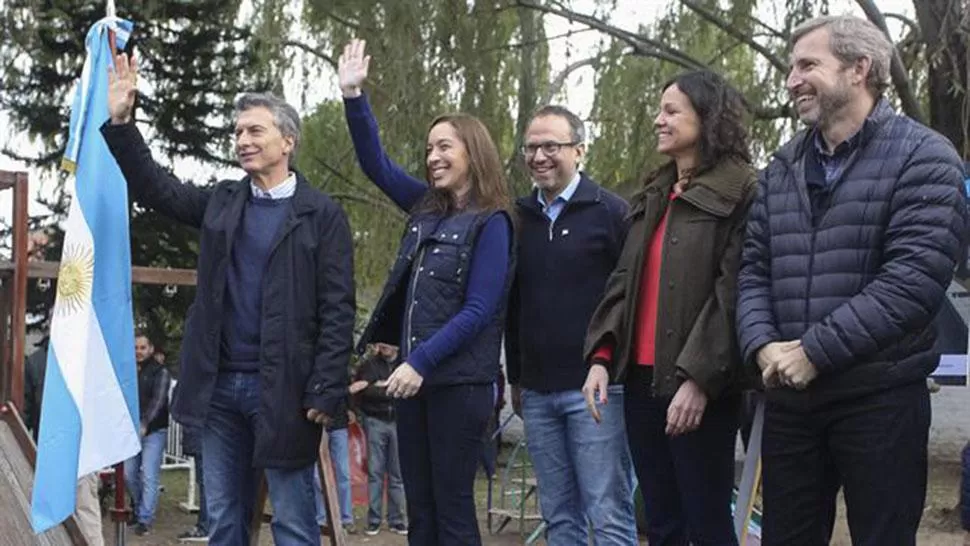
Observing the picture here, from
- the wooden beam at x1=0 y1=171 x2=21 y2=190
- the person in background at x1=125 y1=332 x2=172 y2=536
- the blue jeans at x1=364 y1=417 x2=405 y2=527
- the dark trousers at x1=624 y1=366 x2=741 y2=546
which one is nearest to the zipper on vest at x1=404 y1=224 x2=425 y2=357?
the dark trousers at x1=624 y1=366 x2=741 y2=546

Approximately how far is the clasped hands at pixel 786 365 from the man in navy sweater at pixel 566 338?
995 mm

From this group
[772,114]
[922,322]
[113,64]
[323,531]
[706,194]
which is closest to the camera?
[922,322]

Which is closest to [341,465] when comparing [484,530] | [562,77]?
[484,530]

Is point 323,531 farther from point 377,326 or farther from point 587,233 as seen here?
point 587,233

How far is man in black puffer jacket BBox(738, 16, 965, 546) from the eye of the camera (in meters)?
3.44

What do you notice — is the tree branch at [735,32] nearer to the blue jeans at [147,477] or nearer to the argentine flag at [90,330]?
the blue jeans at [147,477]

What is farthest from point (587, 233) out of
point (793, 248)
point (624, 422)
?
point (793, 248)

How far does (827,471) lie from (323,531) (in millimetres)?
2995

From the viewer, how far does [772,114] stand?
39.6 ft

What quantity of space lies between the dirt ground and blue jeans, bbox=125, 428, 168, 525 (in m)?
0.21

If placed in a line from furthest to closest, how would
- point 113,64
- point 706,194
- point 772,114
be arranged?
point 772,114 → point 113,64 → point 706,194

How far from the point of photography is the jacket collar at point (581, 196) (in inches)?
189

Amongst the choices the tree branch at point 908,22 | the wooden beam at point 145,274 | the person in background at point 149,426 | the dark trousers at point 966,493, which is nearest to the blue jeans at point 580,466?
the dark trousers at point 966,493

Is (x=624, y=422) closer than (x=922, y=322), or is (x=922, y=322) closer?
(x=922, y=322)
